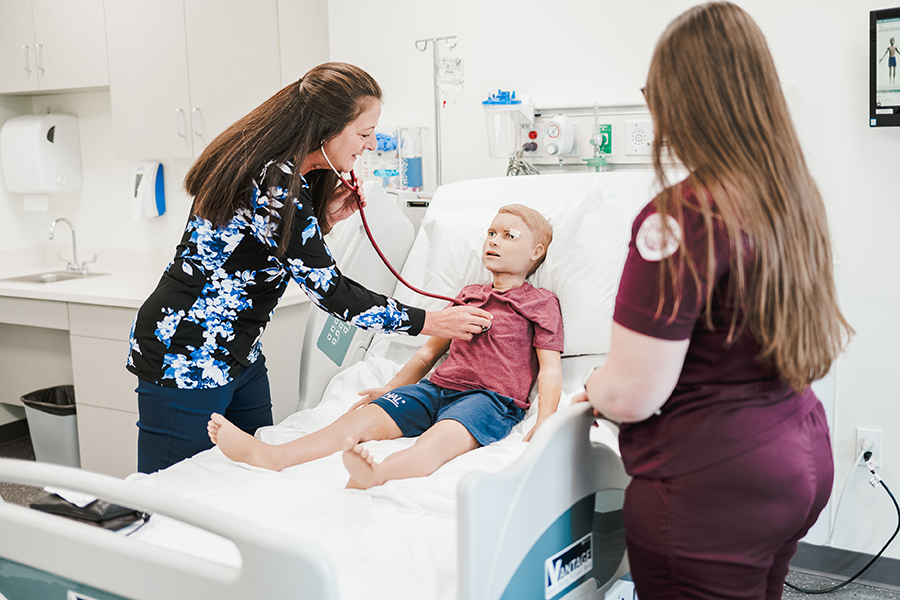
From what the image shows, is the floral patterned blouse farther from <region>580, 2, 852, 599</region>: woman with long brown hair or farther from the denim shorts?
<region>580, 2, 852, 599</region>: woman with long brown hair

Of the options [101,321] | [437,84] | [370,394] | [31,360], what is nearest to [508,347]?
[370,394]

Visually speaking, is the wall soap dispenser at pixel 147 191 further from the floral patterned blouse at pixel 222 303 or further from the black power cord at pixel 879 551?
the black power cord at pixel 879 551

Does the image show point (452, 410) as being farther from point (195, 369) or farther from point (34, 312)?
point (34, 312)

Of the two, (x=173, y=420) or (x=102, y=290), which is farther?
(x=102, y=290)

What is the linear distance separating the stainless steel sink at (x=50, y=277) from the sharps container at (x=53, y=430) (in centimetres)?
54

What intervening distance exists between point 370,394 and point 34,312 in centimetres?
181

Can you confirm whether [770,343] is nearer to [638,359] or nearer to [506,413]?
[638,359]

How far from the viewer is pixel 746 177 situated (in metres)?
0.92

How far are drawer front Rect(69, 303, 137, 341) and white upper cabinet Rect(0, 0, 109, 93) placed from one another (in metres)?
1.00

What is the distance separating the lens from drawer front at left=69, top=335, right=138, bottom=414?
8.96 ft

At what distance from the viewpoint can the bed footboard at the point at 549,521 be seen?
3.16 feet

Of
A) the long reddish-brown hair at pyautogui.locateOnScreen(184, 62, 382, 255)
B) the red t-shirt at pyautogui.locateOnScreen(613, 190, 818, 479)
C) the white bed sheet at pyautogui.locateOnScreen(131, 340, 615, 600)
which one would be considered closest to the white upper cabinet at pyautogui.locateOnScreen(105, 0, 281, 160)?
the long reddish-brown hair at pyautogui.locateOnScreen(184, 62, 382, 255)

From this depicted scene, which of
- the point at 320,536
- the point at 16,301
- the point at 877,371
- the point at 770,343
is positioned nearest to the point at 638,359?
the point at 770,343

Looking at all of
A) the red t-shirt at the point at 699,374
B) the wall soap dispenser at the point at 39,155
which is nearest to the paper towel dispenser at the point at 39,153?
the wall soap dispenser at the point at 39,155
